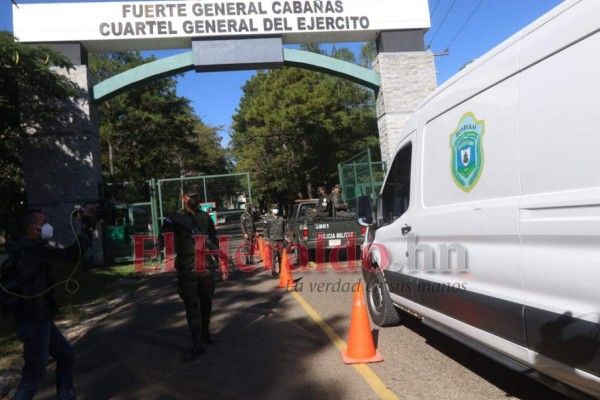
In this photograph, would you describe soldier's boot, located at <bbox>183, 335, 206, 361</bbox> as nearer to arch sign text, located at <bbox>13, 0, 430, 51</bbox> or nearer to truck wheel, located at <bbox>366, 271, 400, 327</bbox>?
truck wheel, located at <bbox>366, 271, 400, 327</bbox>

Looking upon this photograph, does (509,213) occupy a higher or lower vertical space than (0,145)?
lower

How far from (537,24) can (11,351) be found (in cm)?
682

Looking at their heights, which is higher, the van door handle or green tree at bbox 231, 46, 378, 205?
green tree at bbox 231, 46, 378, 205

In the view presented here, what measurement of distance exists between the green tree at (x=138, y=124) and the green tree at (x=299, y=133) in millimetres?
5211

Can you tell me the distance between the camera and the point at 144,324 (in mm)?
6965

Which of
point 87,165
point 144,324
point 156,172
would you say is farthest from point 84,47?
point 156,172

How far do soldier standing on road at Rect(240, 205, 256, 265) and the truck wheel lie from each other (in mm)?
7318

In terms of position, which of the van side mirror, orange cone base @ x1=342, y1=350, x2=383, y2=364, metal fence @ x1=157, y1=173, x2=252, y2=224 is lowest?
orange cone base @ x1=342, y1=350, x2=383, y2=364

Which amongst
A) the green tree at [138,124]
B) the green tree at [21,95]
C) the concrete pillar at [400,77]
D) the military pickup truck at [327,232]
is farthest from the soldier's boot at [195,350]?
the green tree at [138,124]

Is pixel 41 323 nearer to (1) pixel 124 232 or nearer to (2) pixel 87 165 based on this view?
(2) pixel 87 165

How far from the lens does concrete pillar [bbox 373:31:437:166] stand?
609 inches

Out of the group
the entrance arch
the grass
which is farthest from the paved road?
the entrance arch

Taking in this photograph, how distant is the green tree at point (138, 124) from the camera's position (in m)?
27.8

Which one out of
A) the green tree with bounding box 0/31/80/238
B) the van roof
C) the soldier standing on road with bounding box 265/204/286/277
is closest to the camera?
the van roof
